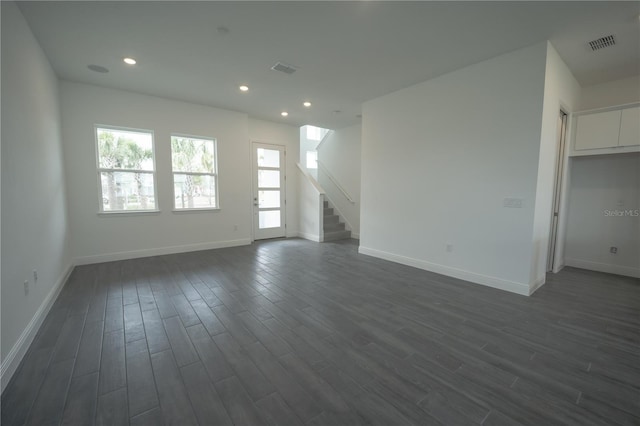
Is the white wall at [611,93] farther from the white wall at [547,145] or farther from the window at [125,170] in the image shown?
the window at [125,170]

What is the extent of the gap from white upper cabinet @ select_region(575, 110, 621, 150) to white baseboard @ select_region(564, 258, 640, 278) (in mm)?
1906

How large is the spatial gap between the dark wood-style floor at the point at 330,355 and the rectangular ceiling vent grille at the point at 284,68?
305 cm

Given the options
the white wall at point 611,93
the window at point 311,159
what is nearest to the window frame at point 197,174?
the window at point 311,159

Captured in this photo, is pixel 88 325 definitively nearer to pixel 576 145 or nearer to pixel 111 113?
pixel 111 113

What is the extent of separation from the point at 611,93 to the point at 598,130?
2.51ft

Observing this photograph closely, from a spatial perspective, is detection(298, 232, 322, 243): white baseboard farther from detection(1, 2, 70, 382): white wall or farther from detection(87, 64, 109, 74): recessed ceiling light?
detection(87, 64, 109, 74): recessed ceiling light

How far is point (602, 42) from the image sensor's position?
3010 millimetres

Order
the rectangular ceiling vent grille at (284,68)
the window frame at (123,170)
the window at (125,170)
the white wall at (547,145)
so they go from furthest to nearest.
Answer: the window at (125,170) → the window frame at (123,170) → the rectangular ceiling vent grille at (284,68) → the white wall at (547,145)

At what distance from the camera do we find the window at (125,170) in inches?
181

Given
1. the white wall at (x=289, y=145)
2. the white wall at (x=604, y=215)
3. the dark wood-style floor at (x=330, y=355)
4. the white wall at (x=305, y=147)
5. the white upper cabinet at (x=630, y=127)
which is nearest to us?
the dark wood-style floor at (x=330, y=355)

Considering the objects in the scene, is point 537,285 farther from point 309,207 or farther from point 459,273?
point 309,207

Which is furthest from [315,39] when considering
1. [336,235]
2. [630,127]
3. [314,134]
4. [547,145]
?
[314,134]

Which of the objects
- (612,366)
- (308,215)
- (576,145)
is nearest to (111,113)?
(308,215)

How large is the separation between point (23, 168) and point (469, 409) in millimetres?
4128
